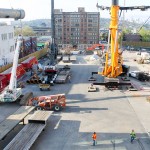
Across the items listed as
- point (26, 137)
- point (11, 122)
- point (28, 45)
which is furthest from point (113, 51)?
point (28, 45)

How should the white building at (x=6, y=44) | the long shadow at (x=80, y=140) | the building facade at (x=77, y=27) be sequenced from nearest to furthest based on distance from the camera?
the long shadow at (x=80, y=140) → the white building at (x=6, y=44) → the building facade at (x=77, y=27)

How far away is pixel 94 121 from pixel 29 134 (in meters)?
5.81

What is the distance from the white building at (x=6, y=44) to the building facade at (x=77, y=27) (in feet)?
139

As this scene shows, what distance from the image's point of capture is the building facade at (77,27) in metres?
93.5

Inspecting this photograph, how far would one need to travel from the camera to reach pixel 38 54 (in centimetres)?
5916

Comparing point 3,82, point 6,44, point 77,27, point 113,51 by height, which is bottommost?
point 3,82

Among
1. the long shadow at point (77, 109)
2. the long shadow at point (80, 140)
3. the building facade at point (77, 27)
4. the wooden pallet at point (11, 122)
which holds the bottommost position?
the long shadow at point (80, 140)

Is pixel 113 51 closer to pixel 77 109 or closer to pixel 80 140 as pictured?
pixel 77 109

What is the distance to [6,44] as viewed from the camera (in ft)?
158

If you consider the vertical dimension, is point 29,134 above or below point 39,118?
below

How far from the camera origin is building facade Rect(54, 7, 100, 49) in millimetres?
93500

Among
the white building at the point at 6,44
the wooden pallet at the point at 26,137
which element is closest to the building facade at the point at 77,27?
the white building at the point at 6,44

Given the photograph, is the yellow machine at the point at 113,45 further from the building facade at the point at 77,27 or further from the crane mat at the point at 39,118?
the building facade at the point at 77,27

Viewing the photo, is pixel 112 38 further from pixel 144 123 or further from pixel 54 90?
pixel 144 123
